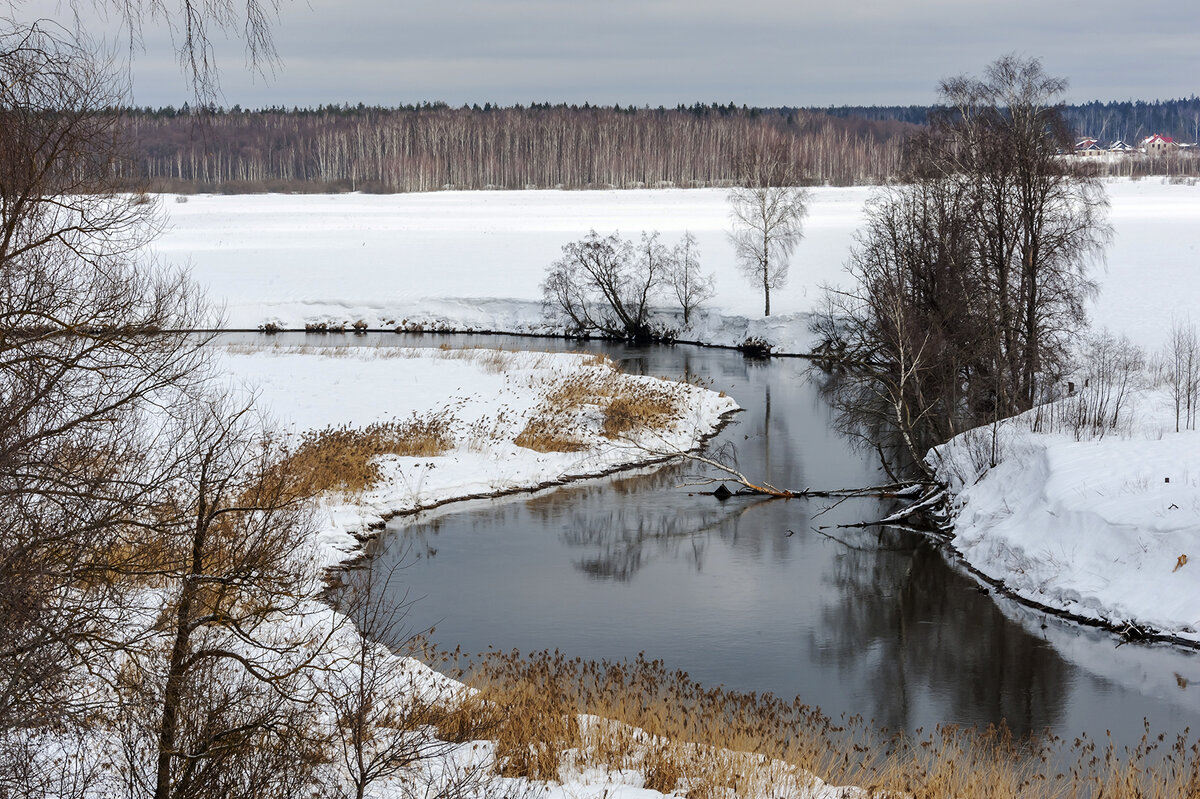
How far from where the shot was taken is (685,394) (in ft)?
98.8

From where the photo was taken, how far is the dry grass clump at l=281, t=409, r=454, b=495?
66.8ft

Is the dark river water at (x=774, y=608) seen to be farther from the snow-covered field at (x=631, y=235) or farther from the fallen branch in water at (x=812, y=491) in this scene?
the snow-covered field at (x=631, y=235)

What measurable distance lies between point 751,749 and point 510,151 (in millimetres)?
107995

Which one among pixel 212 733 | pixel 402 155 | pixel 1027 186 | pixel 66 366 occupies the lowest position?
pixel 212 733

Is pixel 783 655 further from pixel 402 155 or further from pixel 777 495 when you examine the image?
pixel 402 155

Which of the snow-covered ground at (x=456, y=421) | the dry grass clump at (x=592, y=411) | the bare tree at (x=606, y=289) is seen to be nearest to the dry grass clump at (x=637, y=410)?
the dry grass clump at (x=592, y=411)

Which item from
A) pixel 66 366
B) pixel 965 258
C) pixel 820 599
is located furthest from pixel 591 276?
pixel 66 366

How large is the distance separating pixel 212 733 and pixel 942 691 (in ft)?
28.8

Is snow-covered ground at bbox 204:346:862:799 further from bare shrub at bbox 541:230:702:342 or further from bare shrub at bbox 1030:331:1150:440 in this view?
bare shrub at bbox 541:230:702:342

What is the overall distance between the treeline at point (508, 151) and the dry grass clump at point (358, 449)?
82512mm

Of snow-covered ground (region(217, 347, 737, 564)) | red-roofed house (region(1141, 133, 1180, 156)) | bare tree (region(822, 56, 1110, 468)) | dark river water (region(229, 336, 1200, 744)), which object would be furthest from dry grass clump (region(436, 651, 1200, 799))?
red-roofed house (region(1141, 133, 1180, 156))

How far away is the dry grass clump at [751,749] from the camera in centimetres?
891

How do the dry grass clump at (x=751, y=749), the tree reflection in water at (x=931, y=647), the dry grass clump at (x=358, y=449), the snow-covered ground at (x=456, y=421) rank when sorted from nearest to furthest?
the dry grass clump at (x=751, y=749) → the snow-covered ground at (x=456, y=421) → the tree reflection in water at (x=931, y=647) → the dry grass clump at (x=358, y=449)

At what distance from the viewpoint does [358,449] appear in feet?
72.6
